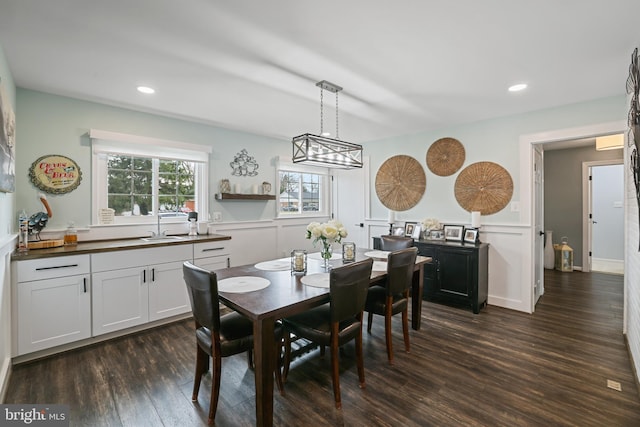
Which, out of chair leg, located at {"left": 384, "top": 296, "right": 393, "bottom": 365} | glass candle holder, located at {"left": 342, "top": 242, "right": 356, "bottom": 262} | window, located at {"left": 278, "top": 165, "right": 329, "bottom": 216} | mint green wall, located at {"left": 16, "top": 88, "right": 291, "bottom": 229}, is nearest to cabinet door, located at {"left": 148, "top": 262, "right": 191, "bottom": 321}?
mint green wall, located at {"left": 16, "top": 88, "right": 291, "bottom": 229}

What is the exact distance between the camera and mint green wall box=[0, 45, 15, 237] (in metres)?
2.09

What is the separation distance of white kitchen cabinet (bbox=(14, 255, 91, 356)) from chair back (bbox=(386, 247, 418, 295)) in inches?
104

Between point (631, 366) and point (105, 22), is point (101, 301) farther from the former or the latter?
point (631, 366)

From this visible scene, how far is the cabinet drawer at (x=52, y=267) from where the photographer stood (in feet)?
7.66

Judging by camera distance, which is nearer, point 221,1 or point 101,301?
point 221,1

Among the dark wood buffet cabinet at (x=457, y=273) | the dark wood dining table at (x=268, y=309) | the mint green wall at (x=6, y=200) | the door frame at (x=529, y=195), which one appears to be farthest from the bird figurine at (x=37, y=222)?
the door frame at (x=529, y=195)

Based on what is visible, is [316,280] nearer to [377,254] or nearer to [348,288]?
[348,288]

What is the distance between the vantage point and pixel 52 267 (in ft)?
8.05

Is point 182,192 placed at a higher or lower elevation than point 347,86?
lower

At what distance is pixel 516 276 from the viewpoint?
363cm

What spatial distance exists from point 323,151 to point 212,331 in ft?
5.48

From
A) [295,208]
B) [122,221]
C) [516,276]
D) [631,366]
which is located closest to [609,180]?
[516,276]

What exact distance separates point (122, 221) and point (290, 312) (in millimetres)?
2707

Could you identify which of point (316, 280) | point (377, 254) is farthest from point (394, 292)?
point (377, 254)
